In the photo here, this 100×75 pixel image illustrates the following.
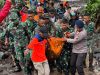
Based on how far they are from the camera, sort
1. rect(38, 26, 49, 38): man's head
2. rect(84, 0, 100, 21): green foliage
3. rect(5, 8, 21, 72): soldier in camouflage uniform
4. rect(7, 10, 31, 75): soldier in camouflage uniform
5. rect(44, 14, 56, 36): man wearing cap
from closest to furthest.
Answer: rect(38, 26, 49, 38): man's head
rect(44, 14, 56, 36): man wearing cap
rect(7, 10, 31, 75): soldier in camouflage uniform
rect(5, 8, 21, 72): soldier in camouflage uniform
rect(84, 0, 100, 21): green foliage

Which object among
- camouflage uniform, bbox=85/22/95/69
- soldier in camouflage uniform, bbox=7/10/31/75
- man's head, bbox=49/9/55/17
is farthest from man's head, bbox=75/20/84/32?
man's head, bbox=49/9/55/17

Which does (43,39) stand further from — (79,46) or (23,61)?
(23,61)

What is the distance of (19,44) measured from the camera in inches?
393

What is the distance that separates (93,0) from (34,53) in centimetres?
779

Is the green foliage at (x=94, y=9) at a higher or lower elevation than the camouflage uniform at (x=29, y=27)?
lower

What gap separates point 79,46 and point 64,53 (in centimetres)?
63

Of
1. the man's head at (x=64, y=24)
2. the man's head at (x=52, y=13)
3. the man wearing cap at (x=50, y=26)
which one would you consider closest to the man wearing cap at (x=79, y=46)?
the man's head at (x=64, y=24)

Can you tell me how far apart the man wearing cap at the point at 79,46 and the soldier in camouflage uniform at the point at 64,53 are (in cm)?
28

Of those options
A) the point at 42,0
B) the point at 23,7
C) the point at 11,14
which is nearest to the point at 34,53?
the point at 11,14

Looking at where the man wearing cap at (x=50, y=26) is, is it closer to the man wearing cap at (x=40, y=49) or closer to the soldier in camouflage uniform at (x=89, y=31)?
A: the man wearing cap at (x=40, y=49)

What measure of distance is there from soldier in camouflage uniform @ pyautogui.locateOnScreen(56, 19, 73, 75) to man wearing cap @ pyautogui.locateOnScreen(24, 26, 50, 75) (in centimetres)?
76

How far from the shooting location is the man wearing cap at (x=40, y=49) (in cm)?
877

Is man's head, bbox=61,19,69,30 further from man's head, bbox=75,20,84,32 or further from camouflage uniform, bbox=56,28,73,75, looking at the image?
man's head, bbox=75,20,84,32

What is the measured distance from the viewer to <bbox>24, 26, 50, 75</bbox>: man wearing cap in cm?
877
